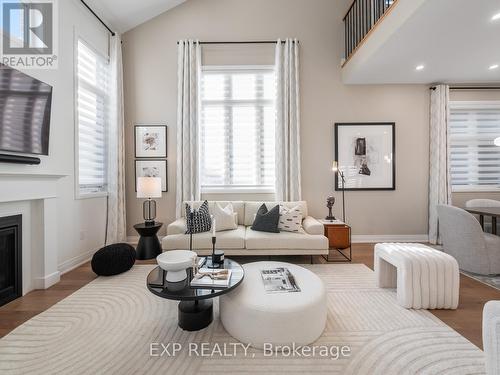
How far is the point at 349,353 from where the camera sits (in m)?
1.60

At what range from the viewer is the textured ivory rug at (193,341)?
4.87ft

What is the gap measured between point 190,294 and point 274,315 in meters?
0.59

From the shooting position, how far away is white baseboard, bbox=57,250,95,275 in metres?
2.95

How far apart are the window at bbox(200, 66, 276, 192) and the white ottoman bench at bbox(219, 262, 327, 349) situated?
8.14 ft

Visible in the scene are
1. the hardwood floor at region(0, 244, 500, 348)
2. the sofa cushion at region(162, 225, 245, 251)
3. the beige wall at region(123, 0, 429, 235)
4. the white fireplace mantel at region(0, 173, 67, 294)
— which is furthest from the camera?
the beige wall at region(123, 0, 429, 235)

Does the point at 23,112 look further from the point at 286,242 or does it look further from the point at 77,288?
the point at 286,242

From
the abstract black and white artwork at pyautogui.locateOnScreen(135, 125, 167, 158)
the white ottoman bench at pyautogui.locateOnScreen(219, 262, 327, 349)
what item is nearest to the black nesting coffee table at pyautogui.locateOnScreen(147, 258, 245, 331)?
the white ottoman bench at pyautogui.locateOnScreen(219, 262, 327, 349)

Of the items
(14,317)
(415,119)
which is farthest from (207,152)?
(415,119)

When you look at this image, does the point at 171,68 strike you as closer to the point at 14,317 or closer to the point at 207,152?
the point at 207,152

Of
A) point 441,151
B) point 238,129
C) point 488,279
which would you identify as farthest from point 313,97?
point 488,279

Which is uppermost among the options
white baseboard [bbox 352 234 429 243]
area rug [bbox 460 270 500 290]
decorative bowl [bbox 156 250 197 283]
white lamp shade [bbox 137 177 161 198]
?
white lamp shade [bbox 137 177 161 198]

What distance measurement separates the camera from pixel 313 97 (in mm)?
4102

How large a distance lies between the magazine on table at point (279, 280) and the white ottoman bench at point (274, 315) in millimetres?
53

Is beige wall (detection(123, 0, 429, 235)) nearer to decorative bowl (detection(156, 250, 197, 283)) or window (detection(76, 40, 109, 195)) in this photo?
window (detection(76, 40, 109, 195))
